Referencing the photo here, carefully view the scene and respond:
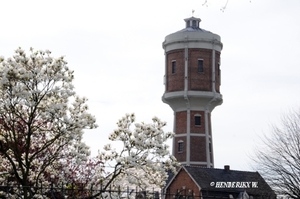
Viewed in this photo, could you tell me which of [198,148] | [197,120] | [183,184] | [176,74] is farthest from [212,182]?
[176,74]

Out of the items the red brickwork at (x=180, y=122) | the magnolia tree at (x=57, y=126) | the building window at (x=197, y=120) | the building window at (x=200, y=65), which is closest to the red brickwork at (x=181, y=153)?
the red brickwork at (x=180, y=122)

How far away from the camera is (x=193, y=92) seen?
63.7 m

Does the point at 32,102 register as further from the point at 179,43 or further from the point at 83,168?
the point at 179,43

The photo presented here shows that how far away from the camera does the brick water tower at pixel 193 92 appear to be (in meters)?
64.2

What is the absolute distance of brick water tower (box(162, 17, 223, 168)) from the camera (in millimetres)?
64188

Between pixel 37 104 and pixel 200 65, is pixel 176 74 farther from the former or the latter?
pixel 37 104

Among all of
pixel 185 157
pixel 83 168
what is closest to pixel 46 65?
pixel 83 168

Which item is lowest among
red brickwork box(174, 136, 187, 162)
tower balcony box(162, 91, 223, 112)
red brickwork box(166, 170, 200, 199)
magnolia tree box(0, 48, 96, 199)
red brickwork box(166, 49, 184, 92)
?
magnolia tree box(0, 48, 96, 199)

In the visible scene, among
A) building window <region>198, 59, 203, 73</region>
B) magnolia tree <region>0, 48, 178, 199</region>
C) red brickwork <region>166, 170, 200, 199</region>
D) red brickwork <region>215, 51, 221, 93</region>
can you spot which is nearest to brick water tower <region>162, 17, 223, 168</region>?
building window <region>198, 59, 203, 73</region>

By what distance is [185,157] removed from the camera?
64.6 meters

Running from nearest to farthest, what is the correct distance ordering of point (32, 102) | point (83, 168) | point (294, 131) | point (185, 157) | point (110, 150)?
point (32, 102), point (110, 150), point (83, 168), point (294, 131), point (185, 157)

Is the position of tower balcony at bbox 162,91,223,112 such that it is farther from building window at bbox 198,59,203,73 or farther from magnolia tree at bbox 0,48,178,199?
magnolia tree at bbox 0,48,178,199

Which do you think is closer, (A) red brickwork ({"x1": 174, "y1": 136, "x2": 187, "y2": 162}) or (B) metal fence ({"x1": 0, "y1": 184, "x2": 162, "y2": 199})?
(B) metal fence ({"x1": 0, "y1": 184, "x2": 162, "y2": 199})

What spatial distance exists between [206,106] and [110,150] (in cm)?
4682
